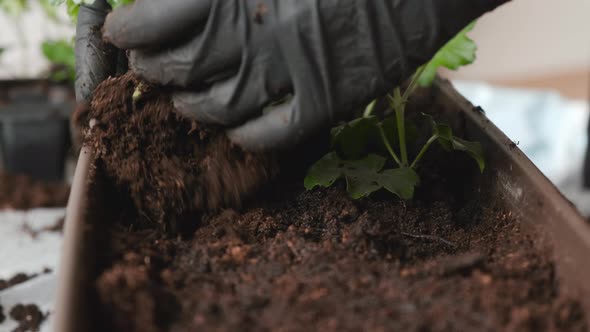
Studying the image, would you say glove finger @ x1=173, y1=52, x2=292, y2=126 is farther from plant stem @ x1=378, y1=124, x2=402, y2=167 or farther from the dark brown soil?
the dark brown soil

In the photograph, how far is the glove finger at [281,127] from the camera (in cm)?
80

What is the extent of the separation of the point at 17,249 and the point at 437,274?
1.27 metres

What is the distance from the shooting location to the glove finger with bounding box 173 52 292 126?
2.62 ft

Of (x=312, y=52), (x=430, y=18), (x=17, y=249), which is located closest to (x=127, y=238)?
(x=312, y=52)

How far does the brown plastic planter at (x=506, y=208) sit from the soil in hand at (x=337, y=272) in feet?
0.06

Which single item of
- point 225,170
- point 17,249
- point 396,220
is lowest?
point 17,249

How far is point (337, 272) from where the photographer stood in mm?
705

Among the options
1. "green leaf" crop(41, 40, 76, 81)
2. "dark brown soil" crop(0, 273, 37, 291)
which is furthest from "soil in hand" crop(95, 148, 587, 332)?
"green leaf" crop(41, 40, 76, 81)

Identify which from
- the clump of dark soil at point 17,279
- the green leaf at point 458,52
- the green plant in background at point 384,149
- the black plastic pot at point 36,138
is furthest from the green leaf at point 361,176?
the black plastic pot at point 36,138

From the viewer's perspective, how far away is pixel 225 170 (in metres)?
0.93

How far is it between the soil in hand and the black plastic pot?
5.02 feet

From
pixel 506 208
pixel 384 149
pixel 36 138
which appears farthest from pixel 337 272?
pixel 36 138

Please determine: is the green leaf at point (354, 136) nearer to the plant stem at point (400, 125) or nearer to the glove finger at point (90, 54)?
the plant stem at point (400, 125)

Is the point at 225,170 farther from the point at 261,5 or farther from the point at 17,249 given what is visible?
the point at 17,249
